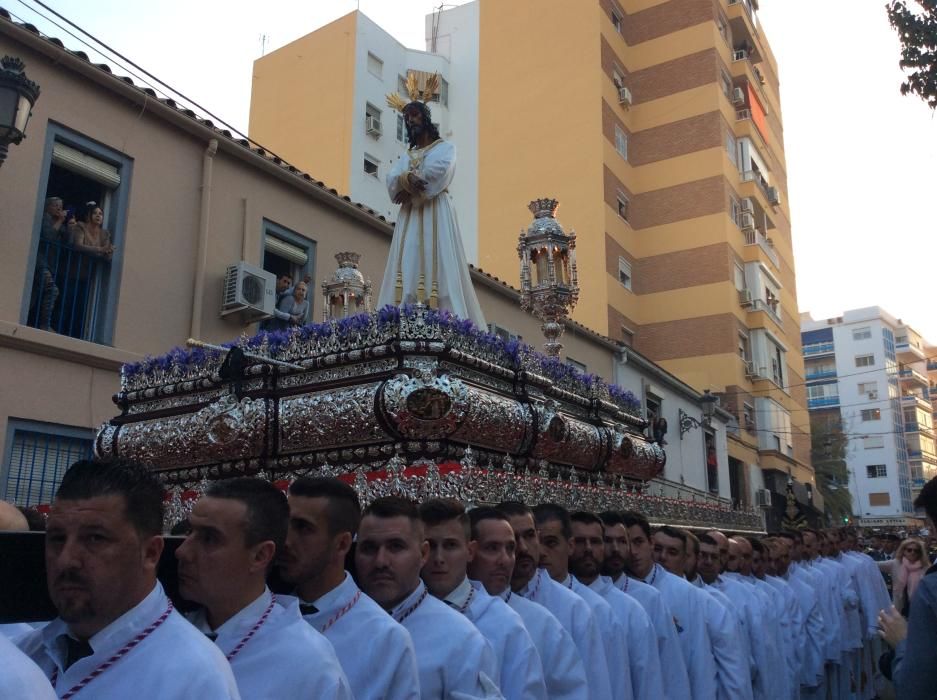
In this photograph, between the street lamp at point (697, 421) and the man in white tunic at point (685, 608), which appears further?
the street lamp at point (697, 421)

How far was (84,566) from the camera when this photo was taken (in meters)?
1.93

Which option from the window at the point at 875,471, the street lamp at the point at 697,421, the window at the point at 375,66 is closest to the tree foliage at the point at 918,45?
the street lamp at the point at 697,421

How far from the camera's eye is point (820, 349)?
68562 millimetres

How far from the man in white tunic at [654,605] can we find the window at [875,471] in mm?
60561

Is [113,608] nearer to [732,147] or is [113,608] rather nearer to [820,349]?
[732,147]

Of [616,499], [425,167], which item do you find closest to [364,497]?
[616,499]

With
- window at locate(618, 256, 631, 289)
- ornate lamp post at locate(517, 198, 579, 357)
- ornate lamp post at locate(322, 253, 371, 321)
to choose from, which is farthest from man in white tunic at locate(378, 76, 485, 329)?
window at locate(618, 256, 631, 289)

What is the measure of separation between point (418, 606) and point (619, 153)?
23251mm

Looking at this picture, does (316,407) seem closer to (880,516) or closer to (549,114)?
(549,114)

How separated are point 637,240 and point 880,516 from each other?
4167 centimetres

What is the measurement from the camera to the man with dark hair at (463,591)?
3375 millimetres

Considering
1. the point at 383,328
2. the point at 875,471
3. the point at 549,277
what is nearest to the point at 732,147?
the point at 549,277

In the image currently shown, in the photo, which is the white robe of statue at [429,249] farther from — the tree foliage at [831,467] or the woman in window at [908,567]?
the tree foliage at [831,467]

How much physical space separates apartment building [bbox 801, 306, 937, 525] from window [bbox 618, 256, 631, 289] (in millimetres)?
36058
